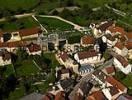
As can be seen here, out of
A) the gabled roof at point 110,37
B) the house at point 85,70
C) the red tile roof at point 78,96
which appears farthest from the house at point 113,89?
the gabled roof at point 110,37

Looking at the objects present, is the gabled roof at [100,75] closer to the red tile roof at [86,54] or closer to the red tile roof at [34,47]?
the red tile roof at [86,54]

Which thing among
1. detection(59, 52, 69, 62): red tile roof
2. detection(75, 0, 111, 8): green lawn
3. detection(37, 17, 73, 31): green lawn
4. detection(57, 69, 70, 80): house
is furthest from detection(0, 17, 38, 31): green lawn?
detection(57, 69, 70, 80): house

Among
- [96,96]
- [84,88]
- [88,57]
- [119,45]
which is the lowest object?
[88,57]

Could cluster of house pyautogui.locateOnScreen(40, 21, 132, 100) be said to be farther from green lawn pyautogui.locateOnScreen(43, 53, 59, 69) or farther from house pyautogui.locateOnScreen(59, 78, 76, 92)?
green lawn pyautogui.locateOnScreen(43, 53, 59, 69)

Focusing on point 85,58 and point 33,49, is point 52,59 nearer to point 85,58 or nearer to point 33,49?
point 33,49

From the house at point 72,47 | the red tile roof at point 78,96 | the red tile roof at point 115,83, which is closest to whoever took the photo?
the red tile roof at point 78,96

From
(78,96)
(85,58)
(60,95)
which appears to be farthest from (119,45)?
(60,95)
